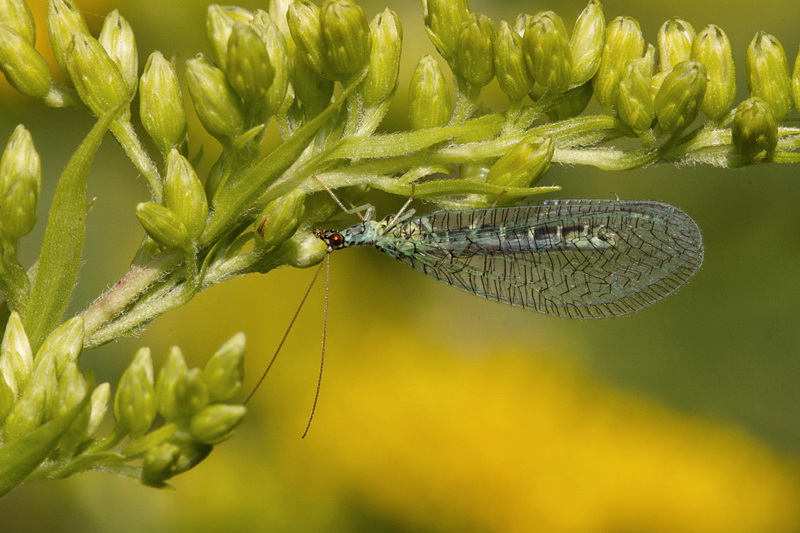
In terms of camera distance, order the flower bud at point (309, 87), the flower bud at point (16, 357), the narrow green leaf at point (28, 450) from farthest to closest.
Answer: the flower bud at point (309, 87) → the flower bud at point (16, 357) → the narrow green leaf at point (28, 450)

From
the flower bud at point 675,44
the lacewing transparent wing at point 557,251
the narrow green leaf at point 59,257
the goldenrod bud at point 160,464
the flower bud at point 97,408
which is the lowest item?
the lacewing transparent wing at point 557,251

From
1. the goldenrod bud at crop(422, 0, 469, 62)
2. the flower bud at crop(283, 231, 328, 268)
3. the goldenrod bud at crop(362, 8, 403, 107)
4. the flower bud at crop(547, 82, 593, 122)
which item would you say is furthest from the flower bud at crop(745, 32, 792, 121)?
the flower bud at crop(283, 231, 328, 268)

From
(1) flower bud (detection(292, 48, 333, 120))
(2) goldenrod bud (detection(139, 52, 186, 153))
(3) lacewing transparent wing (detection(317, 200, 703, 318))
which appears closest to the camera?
(2) goldenrod bud (detection(139, 52, 186, 153))

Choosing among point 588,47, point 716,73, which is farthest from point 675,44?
point 588,47

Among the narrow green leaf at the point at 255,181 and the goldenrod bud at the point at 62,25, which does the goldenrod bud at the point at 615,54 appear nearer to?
the narrow green leaf at the point at 255,181

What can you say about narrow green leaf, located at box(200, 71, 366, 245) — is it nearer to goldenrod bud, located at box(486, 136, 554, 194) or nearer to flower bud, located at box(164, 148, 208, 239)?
flower bud, located at box(164, 148, 208, 239)

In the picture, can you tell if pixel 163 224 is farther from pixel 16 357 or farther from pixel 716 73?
pixel 716 73

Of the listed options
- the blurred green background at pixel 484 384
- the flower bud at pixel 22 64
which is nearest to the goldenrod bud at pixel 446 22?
the flower bud at pixel 22 64

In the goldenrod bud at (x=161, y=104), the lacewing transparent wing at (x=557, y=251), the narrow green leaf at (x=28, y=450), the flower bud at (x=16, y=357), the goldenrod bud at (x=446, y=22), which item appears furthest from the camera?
the lacewing transparent wing at (x=557, y=251)
